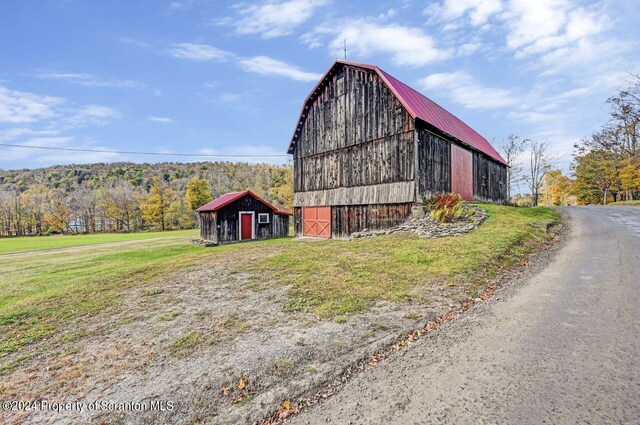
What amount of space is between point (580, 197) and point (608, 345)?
57.9m

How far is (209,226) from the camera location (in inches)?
1038

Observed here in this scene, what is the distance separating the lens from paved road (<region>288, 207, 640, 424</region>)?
120 inches

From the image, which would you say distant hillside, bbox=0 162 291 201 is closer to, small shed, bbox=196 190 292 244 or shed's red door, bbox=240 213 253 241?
small shed, bbox=196 190 292 244

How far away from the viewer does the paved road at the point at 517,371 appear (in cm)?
304

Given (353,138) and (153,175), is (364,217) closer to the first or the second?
(353,138)

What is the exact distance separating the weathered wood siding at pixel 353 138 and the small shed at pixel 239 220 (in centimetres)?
754

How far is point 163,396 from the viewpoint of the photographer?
11.9ft

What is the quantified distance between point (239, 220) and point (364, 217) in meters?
13.6

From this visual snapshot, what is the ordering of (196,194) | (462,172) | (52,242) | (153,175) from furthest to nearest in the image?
(153,175) → (196,194) → (52,242) → (462,172)

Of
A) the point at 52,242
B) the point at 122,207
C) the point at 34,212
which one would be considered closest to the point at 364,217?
the point at 52,242

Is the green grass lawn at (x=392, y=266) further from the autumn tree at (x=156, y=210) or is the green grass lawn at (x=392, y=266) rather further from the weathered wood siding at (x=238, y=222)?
the autumn tree at (x=156, y=210)

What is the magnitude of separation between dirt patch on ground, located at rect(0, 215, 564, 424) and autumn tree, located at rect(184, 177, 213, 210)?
188ft

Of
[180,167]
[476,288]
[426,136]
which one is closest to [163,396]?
[476,288]

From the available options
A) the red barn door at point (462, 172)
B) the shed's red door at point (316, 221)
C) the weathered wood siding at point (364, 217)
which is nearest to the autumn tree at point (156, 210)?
the shed's red door at point (316, 221)
